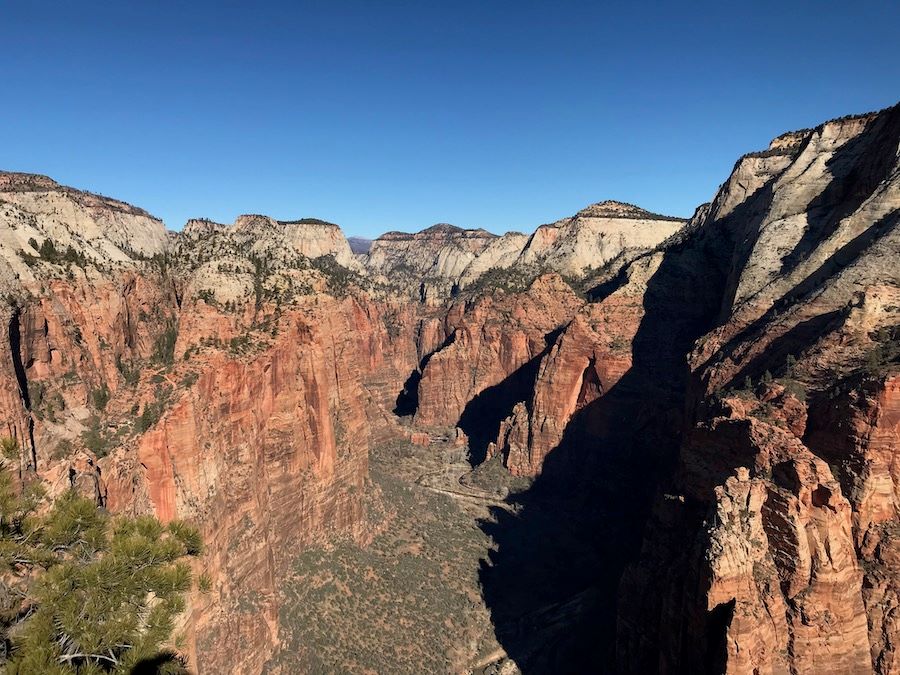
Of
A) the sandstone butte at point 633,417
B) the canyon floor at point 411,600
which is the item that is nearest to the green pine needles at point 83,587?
the sandstone butte at point 633,417

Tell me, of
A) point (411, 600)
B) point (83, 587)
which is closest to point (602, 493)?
point (411, 600)

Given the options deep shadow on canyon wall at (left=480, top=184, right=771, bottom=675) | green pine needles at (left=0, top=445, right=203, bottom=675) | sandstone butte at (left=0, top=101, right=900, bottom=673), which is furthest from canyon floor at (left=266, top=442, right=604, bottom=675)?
green pine needles at (left=0, top=445, right=203, bottom=675)

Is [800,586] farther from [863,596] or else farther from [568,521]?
[568,521]

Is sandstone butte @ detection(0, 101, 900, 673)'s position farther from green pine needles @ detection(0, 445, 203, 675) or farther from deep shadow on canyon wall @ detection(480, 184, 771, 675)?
green pine needles @ detection(0, 445, 203, 675)

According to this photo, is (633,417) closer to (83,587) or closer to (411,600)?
(411,600)

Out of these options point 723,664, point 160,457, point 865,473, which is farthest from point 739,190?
point 160,457
